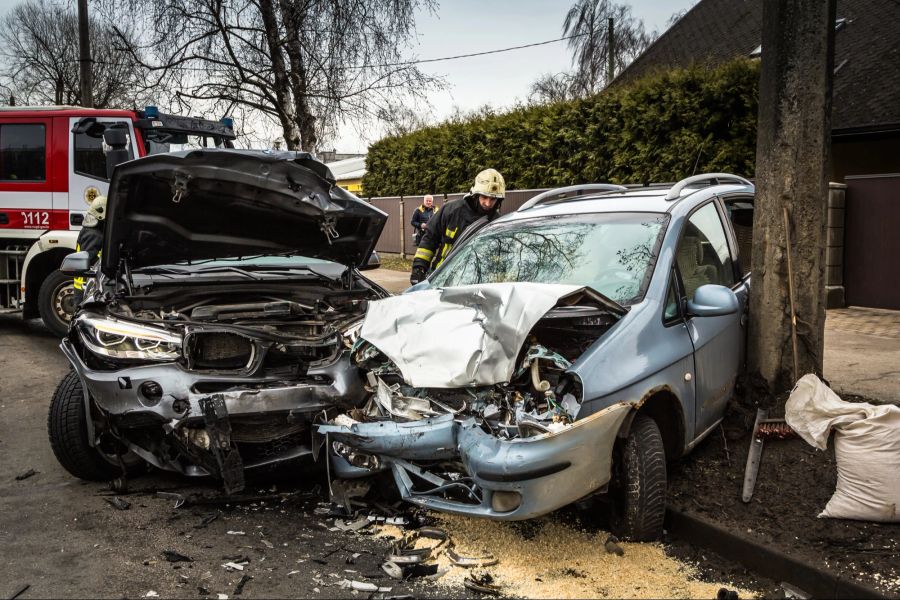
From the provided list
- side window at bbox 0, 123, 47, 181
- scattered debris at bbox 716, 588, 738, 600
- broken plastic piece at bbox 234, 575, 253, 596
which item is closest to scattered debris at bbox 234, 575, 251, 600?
broken plastic piece at bbox 234, 575, 253, 596

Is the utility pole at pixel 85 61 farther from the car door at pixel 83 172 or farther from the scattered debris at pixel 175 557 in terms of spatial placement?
the scattered debris at pixel 175 557

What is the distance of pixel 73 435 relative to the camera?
177 inches

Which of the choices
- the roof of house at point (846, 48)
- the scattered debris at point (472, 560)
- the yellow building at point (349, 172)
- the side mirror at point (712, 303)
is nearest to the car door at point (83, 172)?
the scattered debris at point (472, 560)

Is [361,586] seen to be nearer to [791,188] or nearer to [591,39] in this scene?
[791,188]

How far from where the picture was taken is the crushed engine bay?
10.4 feet

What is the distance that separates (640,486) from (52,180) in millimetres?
8556

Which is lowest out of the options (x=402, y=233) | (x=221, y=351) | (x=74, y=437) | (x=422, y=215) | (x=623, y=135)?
(x=74, y=437)

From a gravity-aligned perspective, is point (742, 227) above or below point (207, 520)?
above

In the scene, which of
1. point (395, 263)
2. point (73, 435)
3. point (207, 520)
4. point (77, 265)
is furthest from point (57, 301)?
point (395, 263)

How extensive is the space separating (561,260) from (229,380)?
1968mm

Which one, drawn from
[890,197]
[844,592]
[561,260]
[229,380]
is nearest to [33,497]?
[229,380]

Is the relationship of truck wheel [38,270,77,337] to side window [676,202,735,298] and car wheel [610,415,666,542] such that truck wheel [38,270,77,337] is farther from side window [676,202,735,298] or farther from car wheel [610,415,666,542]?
car wheel [610,415,666,542]

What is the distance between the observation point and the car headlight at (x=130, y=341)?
4.23 m

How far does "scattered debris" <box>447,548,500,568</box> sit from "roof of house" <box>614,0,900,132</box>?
903 cm
